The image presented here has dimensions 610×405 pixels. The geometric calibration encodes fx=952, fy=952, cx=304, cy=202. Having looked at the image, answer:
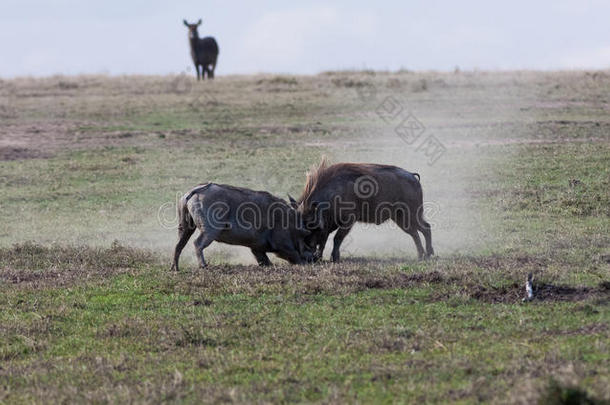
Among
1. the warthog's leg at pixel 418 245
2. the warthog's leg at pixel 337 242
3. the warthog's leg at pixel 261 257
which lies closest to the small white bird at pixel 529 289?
the warthog's leg at pixel 418 245

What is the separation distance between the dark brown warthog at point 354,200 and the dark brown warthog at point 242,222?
0.24 m

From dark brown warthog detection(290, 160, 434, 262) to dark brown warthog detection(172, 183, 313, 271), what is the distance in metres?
0.24

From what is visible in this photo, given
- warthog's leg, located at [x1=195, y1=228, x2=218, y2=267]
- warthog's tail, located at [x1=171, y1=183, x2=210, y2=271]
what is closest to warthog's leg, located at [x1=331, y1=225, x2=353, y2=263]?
warthog's leg, located at [x1=195, y1=228, x2=218, y2=267]

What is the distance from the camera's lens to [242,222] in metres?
12.4

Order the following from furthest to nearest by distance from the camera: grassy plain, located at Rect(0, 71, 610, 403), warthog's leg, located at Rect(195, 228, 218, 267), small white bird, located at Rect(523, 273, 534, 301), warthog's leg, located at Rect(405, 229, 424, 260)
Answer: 1. warthog's leg, located at Rect(405, 229, 424, 260)
2. warthog's leg, located at Rect(195, 228, 218, 267)
3. small white bird, located at Rect(523, 273, 534, 301)
4. grassy plain, located at Rect(0, 71, 610, 403)

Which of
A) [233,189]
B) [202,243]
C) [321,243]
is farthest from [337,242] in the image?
[202,243]

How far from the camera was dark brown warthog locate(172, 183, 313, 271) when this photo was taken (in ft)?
39.4

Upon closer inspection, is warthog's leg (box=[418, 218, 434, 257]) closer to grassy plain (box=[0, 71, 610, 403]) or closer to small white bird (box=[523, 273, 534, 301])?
grassy plain (box=[0, 71, 610, 403])

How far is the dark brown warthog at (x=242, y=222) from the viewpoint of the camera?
12.0 m

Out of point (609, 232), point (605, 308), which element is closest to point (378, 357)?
point (605, 308)

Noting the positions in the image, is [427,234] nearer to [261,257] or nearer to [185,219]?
[261,257]

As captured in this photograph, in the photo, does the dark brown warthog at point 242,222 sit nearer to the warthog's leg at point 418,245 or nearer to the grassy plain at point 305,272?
the grassy plain at point 305,272

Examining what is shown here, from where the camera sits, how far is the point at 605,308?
8.73 metres

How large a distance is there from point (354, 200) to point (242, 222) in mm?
1620
